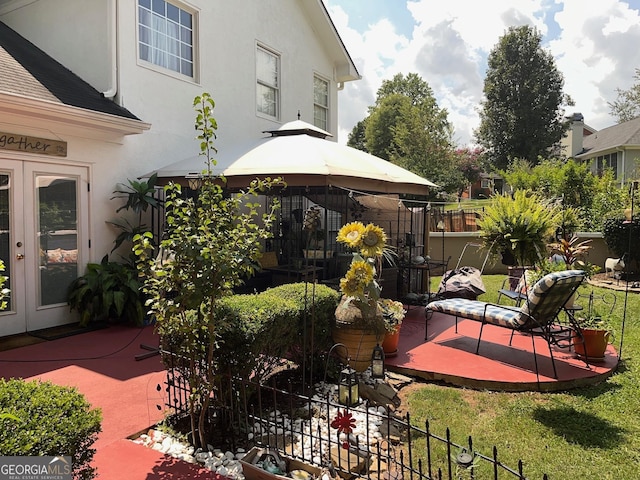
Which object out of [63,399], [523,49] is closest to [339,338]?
[63,399]

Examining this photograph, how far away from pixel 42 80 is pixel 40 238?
248 centimetres

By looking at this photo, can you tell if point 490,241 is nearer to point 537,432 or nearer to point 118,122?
point 537,432

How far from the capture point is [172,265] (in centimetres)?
303

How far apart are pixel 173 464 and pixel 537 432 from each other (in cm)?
291

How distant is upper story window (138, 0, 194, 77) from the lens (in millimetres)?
8320

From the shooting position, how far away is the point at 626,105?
126 feet

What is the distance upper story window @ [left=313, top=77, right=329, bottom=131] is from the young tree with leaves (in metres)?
10.7

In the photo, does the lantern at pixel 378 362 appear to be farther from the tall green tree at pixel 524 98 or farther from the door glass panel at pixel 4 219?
the tall green tree at pixel 524 98

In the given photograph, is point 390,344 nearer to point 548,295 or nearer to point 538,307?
point 538,307

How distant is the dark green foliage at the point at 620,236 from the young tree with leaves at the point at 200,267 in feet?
39.7

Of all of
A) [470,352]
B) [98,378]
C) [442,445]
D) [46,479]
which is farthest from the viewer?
[470,352]

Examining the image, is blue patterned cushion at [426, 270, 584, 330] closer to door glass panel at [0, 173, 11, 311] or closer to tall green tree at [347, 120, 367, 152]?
door glass panel at [0, 173, 11, 311]

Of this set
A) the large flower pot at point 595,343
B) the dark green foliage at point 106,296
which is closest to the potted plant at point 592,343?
the large flower pot at point 595,343

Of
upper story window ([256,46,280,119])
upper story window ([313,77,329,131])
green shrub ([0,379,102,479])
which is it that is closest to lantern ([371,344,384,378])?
green shrub ([0,379,102,479])
